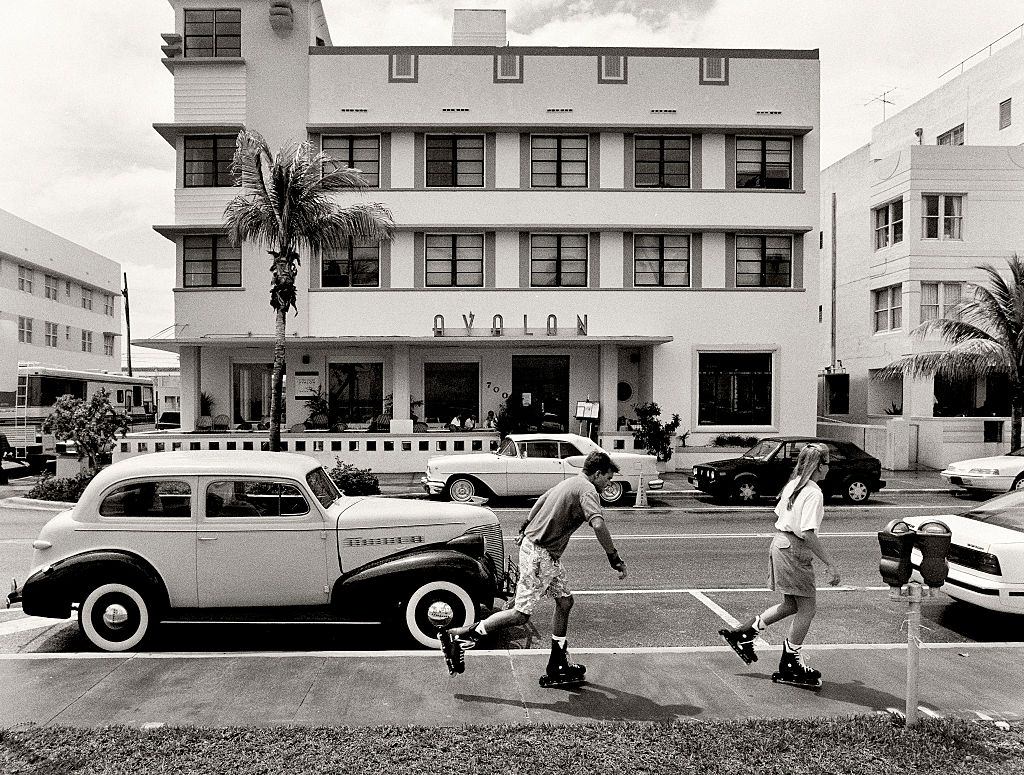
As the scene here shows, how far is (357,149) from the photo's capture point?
80.7 feet

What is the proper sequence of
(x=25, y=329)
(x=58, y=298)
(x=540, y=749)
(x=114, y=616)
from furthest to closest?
1. (x=58, y=298)
2. (x=25, y=329)
3. (x=114, y=616)
4. (x=540, y=749)

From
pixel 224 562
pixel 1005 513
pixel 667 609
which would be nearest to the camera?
pixel 224 562

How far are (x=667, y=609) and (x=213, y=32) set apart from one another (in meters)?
24.1

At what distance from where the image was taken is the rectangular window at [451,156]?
24.7 metres

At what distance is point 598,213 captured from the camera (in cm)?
2455

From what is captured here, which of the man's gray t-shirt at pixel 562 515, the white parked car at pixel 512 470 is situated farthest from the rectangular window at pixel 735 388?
the man's gray t-shirt at pixel 562 515

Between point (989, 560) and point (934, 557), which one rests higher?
point (934, 557)

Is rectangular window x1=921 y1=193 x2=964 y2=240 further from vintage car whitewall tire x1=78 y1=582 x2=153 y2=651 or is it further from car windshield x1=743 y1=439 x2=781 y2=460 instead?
vintage car whitewall tire x1=78 y1=582 x2=153 y2=651

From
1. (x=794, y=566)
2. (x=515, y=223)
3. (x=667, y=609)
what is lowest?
(x=667, y=609)

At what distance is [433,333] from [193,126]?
994cm

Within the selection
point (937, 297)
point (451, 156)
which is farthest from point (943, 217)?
point (451, 156)

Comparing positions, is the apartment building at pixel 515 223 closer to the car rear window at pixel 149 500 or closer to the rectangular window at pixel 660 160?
the rectangular window at pixel 660 160

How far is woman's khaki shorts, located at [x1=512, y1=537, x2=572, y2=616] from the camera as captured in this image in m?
5.90

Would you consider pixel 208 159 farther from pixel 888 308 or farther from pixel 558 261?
pixel 888 308
